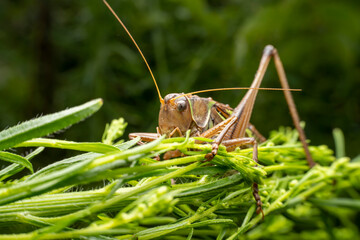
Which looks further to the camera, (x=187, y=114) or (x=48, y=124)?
(x=187, y=114)

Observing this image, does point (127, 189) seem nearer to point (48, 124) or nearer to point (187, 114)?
point (48, 124)

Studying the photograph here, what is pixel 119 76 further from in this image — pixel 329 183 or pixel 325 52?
pixel 329 183

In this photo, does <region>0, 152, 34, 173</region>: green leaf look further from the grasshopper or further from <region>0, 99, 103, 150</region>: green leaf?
the grasshopper

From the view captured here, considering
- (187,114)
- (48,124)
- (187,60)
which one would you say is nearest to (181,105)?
(187,114)

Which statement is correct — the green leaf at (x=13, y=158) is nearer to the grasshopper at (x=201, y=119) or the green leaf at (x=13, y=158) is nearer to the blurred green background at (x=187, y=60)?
the grasshopper at (x=201, y=119)

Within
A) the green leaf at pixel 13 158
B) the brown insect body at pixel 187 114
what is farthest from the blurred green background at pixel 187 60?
the green leaf at pixel 13 158

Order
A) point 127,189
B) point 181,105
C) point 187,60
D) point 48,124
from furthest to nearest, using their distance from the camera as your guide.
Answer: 1. point 187,60
2. point 181,105
3. point 127,189
4. point 48,124

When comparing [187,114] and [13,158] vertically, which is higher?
Result: [13,158]

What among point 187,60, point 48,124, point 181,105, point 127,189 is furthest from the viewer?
point 187,60
